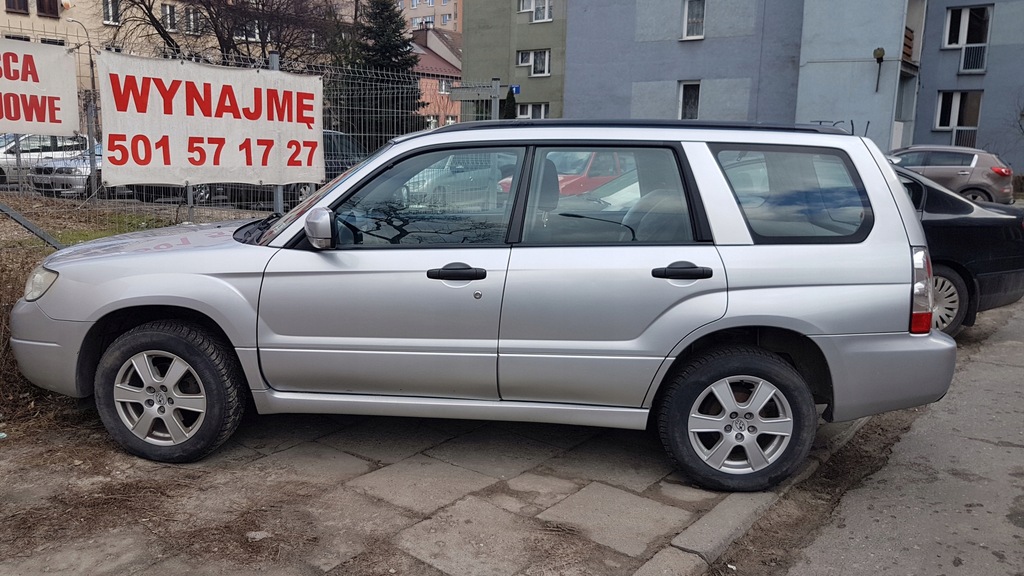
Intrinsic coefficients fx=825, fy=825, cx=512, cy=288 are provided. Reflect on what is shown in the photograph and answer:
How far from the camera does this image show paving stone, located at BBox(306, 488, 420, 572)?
3393mm

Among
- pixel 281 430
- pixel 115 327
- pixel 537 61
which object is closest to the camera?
pixel 115 327

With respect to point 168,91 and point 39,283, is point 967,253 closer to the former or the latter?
point 39,283

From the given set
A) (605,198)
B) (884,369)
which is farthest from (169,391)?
(884,369)

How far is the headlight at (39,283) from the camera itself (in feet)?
14.2

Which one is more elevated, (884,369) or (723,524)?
(884,369)

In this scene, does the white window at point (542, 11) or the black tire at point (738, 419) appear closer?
the black tire at point (738, 419)

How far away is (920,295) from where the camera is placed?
154 inches

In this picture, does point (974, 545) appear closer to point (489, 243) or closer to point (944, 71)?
point (489, 243)

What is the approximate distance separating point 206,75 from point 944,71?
3409 cm

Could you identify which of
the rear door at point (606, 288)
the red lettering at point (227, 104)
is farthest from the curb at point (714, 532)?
the red lettering at point (227, 104)

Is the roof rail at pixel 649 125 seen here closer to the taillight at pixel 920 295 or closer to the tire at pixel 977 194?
the taillight at pixel 920 295

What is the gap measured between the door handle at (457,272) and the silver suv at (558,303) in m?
0.01

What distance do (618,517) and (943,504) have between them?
1.69 m

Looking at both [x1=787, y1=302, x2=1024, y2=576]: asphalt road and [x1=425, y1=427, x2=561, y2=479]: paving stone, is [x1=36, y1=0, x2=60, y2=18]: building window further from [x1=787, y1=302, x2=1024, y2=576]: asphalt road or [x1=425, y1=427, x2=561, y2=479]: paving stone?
[x1=787, y1=302, x2=1024, y2=576]: asphalt road
